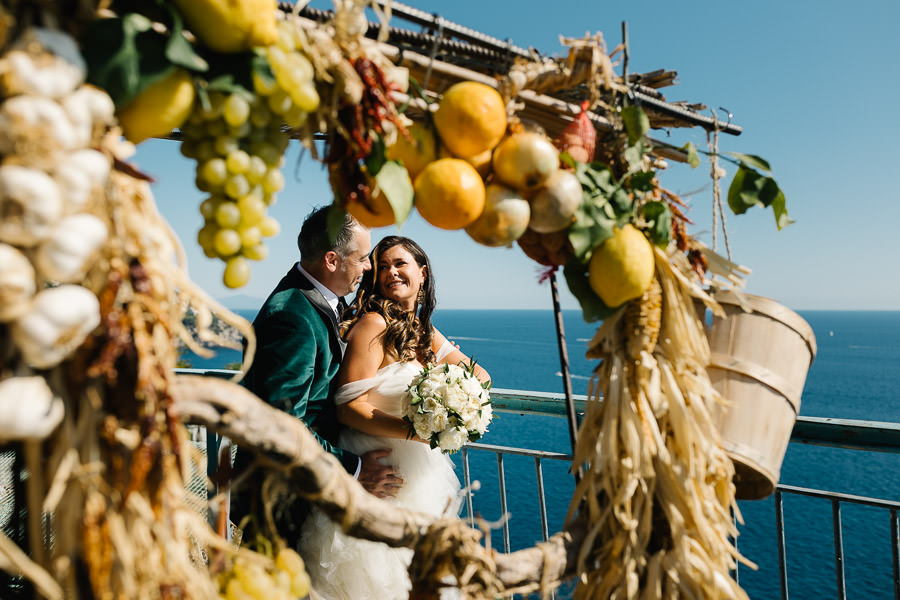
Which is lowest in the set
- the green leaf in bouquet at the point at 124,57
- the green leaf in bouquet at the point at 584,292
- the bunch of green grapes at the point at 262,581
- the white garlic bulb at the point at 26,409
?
the bunch of green grapes at the point at 262,581

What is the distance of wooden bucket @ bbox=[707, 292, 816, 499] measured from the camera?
3.96ft

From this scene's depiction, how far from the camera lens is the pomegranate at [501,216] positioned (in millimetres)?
927

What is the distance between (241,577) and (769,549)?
71.4 ft

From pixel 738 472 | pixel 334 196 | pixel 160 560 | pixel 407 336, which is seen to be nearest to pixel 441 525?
pixel 160 560

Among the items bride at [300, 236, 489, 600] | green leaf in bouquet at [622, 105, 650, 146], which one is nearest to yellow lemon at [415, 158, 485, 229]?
green leaf in bouquet at [622, 105, 650, 146]

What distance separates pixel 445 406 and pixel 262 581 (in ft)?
4.05

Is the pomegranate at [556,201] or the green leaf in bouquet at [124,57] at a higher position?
the green leaf in bouquet at [124,57]

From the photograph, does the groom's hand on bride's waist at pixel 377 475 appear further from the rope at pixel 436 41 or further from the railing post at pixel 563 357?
the rope at pixel 436 41

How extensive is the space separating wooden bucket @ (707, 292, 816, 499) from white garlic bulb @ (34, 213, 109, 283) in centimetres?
120

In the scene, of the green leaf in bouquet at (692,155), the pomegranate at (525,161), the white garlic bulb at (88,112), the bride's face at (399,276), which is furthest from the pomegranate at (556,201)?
the bride's face at (399,276)

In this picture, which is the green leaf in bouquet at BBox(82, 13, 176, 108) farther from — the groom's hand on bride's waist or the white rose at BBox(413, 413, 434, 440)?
the groom's hand on bride's waist

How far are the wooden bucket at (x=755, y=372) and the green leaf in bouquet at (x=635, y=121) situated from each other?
0.43m

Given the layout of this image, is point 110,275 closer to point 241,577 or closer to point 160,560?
point 160,560

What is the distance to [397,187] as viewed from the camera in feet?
2.82
